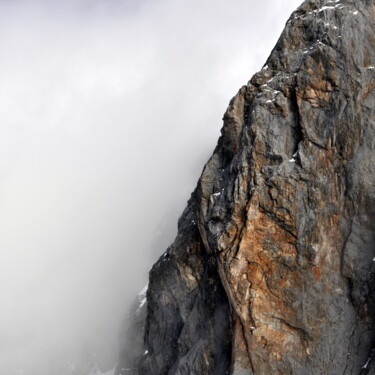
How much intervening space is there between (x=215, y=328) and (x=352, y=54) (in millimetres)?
20607

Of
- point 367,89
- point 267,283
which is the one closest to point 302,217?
point 267,283

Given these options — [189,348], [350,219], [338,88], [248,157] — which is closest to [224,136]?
[248,157]

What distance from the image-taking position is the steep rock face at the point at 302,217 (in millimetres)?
29984

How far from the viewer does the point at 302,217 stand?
1231 inches

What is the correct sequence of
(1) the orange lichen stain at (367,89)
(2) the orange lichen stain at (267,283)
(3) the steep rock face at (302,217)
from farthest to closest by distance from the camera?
(1) the orange lichen stain at (367,89) → (2) the orange lichen stain at (267,283) → (3) the steep rock face at (302,217)

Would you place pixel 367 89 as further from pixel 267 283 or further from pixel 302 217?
pixel 267 283

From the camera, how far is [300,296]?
30.5m

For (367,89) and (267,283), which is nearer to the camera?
(267,283)

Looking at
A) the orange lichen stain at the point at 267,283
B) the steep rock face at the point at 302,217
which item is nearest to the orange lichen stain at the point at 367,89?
the steep rock face at the point at 302,217

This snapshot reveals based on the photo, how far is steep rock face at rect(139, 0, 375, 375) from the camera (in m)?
30.0

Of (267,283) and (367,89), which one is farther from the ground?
(367,89)

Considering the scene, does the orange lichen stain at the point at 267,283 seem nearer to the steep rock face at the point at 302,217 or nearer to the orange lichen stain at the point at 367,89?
the steep rock face at the point at 302,217

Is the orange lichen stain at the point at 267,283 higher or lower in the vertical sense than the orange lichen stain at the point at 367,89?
lower

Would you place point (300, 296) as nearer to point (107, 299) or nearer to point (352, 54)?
point (352, 54)
